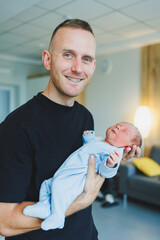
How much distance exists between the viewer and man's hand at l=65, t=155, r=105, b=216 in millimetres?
982

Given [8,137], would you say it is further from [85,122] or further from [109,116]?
[109,116]

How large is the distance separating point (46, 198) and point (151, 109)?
3818 mm

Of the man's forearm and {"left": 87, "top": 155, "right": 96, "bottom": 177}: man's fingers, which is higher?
{"left": 87, "top": 155, "right": 96, "bottom": 177}: man's fingers

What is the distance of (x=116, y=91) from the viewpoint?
16.6ft

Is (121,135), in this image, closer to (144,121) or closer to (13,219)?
(13,219)

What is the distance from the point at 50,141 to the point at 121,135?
29.8 inches

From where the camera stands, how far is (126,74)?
4902 millimetres

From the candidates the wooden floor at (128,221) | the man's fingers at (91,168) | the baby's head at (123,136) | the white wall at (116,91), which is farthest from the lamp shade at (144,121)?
the man's fingers at (91,168)

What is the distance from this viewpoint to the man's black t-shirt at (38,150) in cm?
87

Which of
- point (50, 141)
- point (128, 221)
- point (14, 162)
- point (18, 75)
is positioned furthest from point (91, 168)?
point (18, 75)

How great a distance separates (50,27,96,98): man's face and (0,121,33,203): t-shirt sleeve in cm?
26

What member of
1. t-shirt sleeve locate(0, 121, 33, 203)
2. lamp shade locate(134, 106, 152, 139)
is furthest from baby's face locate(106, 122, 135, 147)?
lamp shade locate(134, 106, 152, 139)

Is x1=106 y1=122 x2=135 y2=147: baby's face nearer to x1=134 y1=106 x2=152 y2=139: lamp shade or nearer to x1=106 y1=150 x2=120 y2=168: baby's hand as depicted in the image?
x1=106 y1=150 x2=120 y2=168: baby's hand

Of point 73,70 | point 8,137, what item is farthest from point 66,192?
point 73,70
